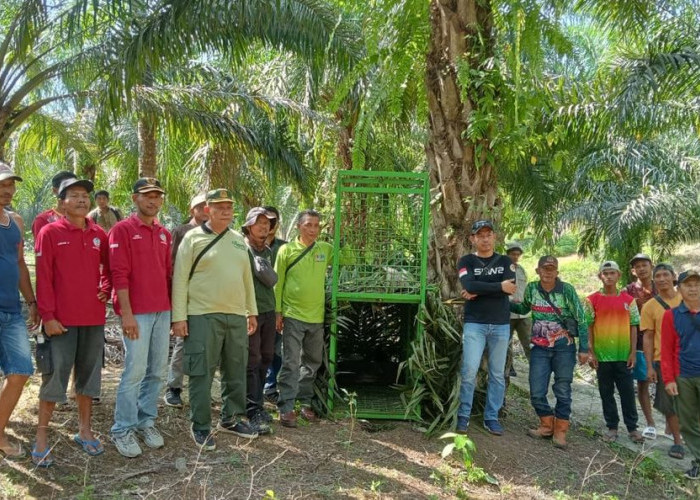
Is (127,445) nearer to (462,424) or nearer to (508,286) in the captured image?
(462,424)

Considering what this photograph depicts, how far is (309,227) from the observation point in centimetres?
579

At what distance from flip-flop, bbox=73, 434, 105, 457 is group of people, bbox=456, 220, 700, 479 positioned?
286cm

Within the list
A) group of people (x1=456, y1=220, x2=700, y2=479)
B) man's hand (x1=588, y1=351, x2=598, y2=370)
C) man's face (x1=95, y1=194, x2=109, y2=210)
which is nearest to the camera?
group of people (x1=456, y1=220, x2=700, y2=479)

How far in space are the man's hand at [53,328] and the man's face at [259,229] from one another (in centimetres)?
185

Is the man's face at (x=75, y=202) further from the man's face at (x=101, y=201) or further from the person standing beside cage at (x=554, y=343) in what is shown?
the person standing beside cage at (x=554, y=343)

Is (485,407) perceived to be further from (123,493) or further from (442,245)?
(123,493)

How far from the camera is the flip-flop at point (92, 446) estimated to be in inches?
184

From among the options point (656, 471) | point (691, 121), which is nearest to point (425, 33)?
point (656, 471)

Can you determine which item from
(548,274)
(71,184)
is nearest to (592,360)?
(548,274)

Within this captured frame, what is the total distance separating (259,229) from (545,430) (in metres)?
3.26

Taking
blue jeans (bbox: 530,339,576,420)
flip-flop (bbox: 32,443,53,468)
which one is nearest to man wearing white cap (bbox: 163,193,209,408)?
flip-flop (bbox: 32,443,53,468)

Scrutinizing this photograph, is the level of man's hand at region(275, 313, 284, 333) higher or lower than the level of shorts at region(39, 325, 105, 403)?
higher

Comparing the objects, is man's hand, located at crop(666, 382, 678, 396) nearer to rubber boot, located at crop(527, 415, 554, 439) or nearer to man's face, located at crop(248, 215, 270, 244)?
rubber boot, located at crop(527, 415, 554, 439)

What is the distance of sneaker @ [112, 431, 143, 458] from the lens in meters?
4.69
